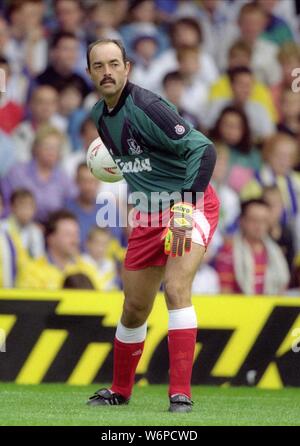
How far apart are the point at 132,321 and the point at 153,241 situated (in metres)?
0.51

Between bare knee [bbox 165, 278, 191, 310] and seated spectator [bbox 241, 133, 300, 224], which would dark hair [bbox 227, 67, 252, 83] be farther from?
bare knee [bbox 165, 278, 191, 310]

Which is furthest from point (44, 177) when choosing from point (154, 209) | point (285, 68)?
point (154, 209)

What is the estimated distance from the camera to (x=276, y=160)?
1239 centimetres

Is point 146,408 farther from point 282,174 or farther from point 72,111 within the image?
point 72,111

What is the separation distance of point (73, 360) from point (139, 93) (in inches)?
102

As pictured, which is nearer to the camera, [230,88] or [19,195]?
[19,195]

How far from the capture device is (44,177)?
11.6 m

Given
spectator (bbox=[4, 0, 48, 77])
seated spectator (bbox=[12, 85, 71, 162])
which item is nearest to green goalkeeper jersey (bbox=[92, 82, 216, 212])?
seated spectator (bbox=[12, 85, 71, 162])

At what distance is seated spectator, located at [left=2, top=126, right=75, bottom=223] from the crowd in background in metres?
0.01

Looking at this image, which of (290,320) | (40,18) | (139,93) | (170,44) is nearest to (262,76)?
(170,44)

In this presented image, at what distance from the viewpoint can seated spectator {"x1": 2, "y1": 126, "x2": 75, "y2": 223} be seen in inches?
454

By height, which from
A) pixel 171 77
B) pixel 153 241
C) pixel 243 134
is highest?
pixel 171 77

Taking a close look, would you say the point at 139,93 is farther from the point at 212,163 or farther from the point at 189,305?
the point at 189,305

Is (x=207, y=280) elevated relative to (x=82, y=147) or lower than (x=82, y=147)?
lower
